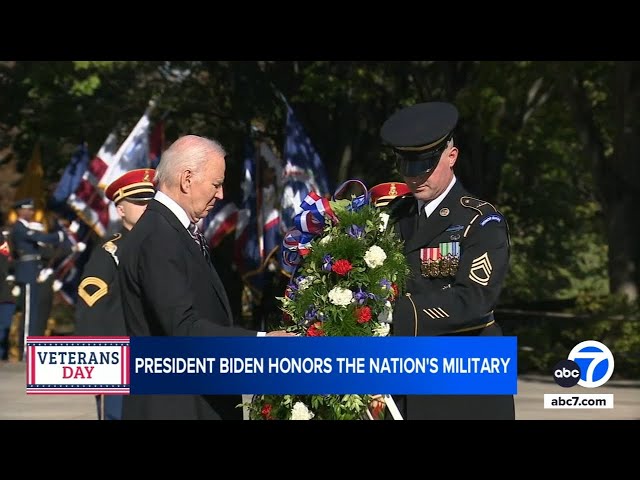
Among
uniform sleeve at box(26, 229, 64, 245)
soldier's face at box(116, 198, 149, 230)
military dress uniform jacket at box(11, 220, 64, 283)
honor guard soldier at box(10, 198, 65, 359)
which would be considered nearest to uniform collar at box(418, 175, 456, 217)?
soldier's face at box(116, 198, 149, 230)

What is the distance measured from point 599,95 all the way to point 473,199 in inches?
600

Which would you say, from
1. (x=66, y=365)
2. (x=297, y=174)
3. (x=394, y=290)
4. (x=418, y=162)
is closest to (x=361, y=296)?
(x=394, y=290)

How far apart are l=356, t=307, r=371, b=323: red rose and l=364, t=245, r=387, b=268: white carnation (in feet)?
0.61

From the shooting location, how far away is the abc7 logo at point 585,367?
26.2 feet

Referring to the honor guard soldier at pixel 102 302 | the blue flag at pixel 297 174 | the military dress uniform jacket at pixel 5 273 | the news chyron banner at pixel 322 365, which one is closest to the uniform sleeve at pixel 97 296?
the honor guard soldier at pixel 102 302

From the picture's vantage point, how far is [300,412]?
650 cm

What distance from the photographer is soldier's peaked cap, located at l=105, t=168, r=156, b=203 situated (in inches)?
362

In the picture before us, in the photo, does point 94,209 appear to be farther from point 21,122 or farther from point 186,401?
point 186,401

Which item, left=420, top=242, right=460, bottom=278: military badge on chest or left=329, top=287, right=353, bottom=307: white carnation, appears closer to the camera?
left=329, top=287, right=353, bottom=307: white carnation

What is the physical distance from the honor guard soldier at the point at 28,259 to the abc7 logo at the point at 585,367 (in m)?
11.2

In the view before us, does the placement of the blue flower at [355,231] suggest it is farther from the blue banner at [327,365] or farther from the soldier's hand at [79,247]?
the soldier's hand at [79,247]

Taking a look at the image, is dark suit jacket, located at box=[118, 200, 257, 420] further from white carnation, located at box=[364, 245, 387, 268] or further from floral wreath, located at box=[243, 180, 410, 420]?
white carnation, located at box=[364, 245, 387, 268]

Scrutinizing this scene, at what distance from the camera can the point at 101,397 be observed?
27.1 ft

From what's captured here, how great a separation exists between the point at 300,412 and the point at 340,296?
0.56 metres
